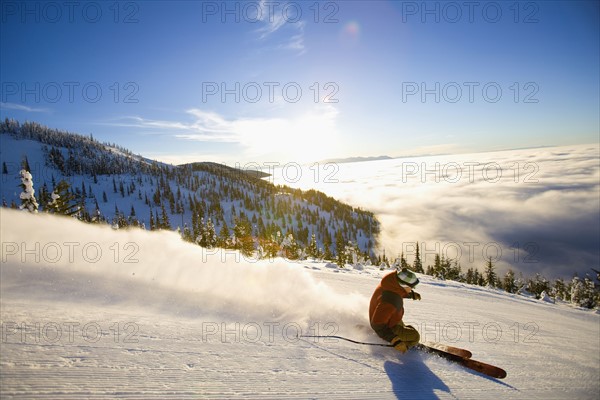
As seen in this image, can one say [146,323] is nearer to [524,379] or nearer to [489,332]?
[524,379]

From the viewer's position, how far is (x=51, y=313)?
4.34m

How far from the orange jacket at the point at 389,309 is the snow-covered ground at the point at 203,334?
0.39m

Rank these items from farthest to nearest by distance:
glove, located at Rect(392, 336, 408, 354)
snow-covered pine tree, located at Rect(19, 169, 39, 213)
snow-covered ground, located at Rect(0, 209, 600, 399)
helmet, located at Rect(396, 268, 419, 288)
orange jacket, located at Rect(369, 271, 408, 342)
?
snow-covered pine tree, located at Rect(19, 169, 39, 213), orange jacket, located at Rect(369, 271, 408, 342), helmet, located at Rect(396, 268, 419, 288), glove, located at Rect(392, 336, 408, 354), snow-covered ground, located at Rect(0, 209, 600, 399)

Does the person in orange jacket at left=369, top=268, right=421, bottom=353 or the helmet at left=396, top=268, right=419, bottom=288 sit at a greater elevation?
the helmet at left=396, top=268, right=419, bottom=288

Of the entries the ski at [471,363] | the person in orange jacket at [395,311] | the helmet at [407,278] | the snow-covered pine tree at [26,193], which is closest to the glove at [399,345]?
the person in orange jacket at [395,311]

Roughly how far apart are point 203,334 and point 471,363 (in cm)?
541

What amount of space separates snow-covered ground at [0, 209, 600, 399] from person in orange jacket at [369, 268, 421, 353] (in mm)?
334

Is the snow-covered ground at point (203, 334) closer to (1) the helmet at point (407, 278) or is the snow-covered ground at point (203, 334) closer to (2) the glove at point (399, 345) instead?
(2) the glove at point (399, 345)

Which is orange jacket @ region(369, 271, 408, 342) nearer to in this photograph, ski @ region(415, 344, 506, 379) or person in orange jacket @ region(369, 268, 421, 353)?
person in orange jacket @ region(369, 268, 421, 353)

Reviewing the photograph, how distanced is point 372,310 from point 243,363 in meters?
3.16

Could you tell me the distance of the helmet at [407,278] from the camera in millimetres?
5622

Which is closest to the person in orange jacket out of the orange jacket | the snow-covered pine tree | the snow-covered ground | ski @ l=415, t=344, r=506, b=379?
the orange jacket

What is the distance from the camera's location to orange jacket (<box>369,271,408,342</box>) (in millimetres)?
5754

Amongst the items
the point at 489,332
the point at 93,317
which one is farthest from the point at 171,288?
the point at 489,332
